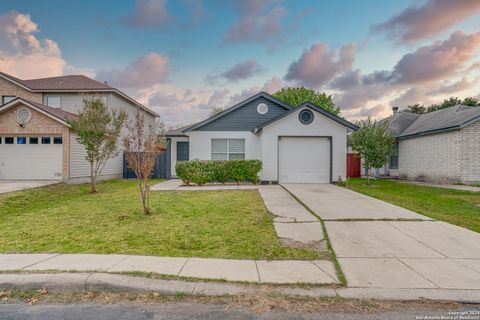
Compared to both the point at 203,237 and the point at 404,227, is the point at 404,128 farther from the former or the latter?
the point at 203,237

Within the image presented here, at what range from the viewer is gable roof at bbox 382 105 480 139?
50.0ft

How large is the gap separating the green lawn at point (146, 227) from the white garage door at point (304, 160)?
5021 millimetres

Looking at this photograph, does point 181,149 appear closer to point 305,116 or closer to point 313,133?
point 305,116

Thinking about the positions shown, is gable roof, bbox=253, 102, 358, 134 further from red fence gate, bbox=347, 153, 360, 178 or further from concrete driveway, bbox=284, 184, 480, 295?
red fence gate, bbox=347, 153, 360, 178

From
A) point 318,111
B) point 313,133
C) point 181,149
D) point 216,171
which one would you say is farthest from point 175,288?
point 181,149

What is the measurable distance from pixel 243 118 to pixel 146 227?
1109 cm

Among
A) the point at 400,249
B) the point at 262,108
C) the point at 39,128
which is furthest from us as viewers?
the point at 262,108

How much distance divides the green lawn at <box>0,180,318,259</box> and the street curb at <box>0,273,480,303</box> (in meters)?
1.04

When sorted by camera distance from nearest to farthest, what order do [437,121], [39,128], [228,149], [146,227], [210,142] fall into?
[146,227]
[39,128]
[210,142]
[228,149]
[437,121]

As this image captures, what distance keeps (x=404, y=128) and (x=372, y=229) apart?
20.1 meters

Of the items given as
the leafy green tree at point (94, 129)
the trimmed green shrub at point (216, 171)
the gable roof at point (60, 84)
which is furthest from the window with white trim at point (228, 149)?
the gable roof at point (60, 84)

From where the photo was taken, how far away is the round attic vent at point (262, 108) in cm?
1619

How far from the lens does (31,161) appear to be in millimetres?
14406

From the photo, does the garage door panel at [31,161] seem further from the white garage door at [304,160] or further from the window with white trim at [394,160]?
the window with white trim at [394,160]
